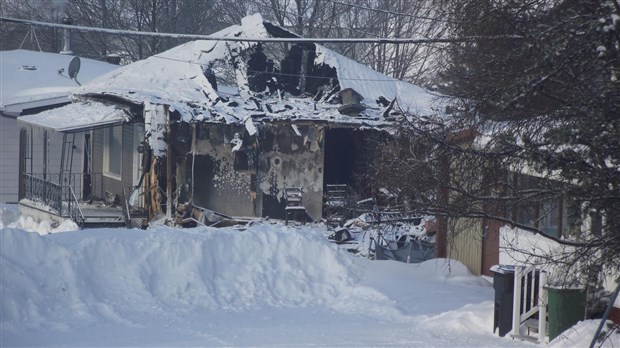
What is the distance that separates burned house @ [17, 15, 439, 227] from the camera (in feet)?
76.7

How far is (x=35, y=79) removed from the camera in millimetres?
29547

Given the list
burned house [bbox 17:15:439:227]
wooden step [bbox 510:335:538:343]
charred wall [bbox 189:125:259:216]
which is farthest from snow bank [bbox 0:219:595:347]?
charred wall [bbox 189:125:259:216]

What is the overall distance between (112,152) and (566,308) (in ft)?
59.3

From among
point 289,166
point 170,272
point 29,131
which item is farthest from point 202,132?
point 170,272

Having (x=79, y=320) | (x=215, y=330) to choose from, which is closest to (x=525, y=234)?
(x=215, y=330)

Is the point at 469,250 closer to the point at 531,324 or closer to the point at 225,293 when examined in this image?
the point at 531,324

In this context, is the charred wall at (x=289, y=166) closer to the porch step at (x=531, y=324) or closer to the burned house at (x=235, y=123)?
the burned house at (x=235, y=123)

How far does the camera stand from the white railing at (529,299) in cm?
1213

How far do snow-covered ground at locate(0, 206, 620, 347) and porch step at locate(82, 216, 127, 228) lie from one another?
7.03m

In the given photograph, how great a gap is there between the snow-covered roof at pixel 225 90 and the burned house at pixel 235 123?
0.03 m

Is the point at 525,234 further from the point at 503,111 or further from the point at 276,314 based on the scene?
the point at 503,111

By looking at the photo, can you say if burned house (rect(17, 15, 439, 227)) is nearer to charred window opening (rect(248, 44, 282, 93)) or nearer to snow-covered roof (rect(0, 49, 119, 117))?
charred window opening (rect(248, 44, 282, 93))

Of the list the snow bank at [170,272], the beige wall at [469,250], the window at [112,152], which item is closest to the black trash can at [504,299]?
the snow bank at [170,272]

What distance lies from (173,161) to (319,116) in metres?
4.15
